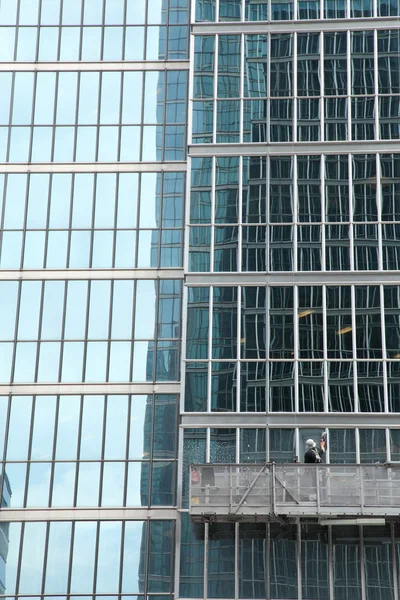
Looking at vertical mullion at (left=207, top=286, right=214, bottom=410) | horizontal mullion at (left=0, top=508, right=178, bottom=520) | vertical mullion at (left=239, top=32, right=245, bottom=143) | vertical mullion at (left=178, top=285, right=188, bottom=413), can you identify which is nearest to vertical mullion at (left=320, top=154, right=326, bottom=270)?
vertical mullion at (left=239, top=32, right=245, bottom=143)

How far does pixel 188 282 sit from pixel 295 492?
11.1 meters

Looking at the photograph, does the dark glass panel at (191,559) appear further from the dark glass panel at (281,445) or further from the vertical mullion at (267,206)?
the vertical mullion at (267,206)

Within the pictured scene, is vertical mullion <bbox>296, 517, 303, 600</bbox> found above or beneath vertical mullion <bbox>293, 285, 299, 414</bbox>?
beneath

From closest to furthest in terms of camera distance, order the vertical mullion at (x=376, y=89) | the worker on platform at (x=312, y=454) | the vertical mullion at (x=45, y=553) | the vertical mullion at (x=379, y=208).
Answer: the worker on platform at (x=312, y=454)
the vertical mullion at (x=45, y=553)
the vertical mullion at (x=379, y=208)
the vertical mullion at (x=376, y=89)

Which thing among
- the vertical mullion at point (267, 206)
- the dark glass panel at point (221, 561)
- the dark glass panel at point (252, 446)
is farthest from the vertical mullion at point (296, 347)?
the dark glass panel at point (221, 561)

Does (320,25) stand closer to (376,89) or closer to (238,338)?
(376,89)

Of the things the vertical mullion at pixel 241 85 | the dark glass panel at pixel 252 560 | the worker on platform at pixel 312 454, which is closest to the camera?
the dark glass panel at pixel 252 560

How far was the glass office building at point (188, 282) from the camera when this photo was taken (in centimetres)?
4428

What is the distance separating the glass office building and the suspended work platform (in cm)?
137

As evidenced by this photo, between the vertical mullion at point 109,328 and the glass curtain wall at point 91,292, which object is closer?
the glass curtain wall at point 91,292

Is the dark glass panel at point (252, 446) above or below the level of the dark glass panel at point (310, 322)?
below

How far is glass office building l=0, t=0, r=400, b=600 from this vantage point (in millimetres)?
44281

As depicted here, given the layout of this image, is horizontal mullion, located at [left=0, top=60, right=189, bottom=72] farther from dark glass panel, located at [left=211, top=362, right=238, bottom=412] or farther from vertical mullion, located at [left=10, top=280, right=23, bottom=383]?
dark glass panel, located at [left=211, top=362, right=238, bottom=412]

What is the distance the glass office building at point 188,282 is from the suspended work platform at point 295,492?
1375 millimetres
